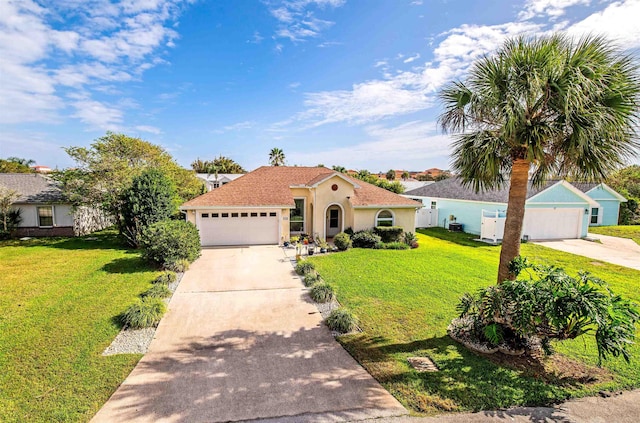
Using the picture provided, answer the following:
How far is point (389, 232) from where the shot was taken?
20672 mm

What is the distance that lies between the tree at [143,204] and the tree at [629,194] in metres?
38.1

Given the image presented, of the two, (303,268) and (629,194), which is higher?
(629,194)

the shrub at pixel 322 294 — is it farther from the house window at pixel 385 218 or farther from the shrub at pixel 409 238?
the house window at pixel 385 218

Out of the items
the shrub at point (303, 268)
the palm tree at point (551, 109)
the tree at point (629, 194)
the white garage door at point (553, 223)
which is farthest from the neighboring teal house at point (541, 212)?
the palm tree at point (551, 109)

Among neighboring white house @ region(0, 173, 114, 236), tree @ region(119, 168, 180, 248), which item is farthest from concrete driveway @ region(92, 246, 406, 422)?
neighboring white house @ region(0, 173, 114, 236)

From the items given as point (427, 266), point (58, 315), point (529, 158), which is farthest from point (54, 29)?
point (427, 266)

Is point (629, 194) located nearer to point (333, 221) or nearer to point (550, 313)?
point (333, 221)

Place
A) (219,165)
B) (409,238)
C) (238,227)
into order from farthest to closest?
(219,165) → (409,238) → (238,227)

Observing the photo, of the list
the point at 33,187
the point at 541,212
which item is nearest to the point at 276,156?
the point at 33,187

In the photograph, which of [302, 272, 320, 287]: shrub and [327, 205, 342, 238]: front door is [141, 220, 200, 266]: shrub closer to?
[302, 272, 320, 287]: shrub

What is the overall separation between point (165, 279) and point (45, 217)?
19219mm

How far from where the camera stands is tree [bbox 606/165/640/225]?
31281mm

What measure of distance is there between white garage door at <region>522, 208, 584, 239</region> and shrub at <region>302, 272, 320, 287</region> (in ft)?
57.7

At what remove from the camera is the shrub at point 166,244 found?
14.3 meters
